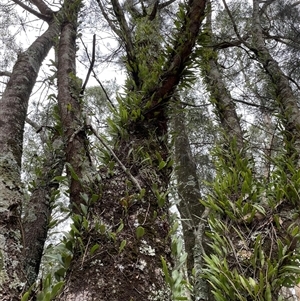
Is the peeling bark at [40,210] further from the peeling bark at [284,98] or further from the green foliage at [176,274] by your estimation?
the peeling bark at [284,98]

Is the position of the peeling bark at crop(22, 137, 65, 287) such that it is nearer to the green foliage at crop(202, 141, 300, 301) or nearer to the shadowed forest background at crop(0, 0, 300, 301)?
the shadowed forest background at crop(0, 0, 300, 301)

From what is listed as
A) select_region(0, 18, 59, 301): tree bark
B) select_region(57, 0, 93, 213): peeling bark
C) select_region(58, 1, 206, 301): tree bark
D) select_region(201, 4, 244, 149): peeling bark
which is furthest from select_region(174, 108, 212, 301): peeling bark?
select_region(0, 18, 59, 301): tree bark

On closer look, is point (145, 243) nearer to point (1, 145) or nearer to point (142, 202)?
point (142, 202)

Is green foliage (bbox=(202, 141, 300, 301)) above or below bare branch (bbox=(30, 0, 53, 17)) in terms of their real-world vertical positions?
below

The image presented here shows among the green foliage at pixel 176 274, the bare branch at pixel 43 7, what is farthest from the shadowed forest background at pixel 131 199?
the bare branch at pixel 43 7

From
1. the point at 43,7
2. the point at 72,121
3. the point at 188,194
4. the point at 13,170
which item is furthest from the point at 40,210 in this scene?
the point at 43,7

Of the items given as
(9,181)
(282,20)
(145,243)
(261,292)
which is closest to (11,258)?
(9,181)

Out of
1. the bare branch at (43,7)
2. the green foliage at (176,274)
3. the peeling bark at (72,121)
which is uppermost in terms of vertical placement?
the bare branch at (43,7)

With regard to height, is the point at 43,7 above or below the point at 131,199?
above

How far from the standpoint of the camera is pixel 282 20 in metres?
4.69

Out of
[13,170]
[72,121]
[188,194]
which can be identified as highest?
[188,194]

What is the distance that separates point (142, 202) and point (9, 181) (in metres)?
0.55

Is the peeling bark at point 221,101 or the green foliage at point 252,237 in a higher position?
the peeling bark at point 221,101

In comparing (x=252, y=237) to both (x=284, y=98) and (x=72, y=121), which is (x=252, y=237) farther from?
(x=284, y=98)
